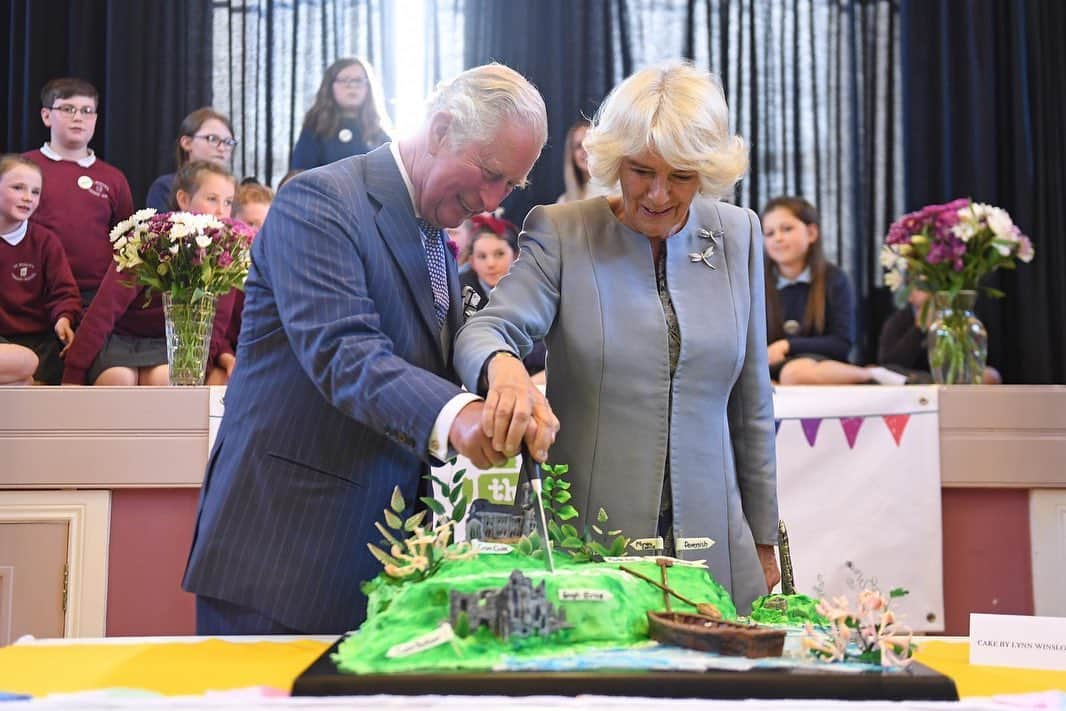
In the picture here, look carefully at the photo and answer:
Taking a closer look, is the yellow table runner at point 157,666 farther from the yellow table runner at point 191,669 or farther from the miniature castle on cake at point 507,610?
the miniature castle on cake at point 507,610

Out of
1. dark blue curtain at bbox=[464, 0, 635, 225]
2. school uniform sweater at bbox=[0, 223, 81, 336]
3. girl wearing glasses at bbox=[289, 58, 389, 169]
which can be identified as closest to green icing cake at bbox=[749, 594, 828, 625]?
school uniform sweater at bbox=[0, 223, 81, 336]

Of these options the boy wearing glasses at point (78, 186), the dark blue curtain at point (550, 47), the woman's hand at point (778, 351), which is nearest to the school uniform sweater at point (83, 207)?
the boy wearing glasses at point (78, 186)

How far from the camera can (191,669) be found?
1.17m

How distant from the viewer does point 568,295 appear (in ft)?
5.26

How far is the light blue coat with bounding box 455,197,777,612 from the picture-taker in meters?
1.57

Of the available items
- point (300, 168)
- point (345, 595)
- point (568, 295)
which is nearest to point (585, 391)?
point (568, 295)

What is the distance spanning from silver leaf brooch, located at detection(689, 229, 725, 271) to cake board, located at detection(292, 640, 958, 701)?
74 cm

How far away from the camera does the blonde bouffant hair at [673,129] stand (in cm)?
155

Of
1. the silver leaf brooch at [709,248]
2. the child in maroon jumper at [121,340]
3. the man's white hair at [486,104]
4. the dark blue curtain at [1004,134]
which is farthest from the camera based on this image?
the dark blue curtain at [1004,134]

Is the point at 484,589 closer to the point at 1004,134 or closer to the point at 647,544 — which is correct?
the point at 647,544

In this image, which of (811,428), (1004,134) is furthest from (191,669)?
(1004,134)

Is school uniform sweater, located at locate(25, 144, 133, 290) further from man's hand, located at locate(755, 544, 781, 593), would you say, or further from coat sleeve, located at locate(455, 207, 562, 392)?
man's hand, located at locate(755, 544, 781, 593)

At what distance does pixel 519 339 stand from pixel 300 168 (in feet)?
10.5

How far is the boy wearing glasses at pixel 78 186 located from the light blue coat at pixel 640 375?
276cm
